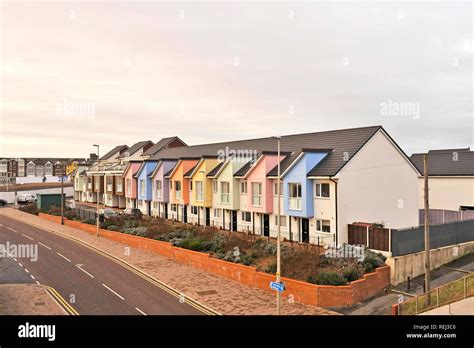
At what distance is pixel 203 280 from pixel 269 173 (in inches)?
479

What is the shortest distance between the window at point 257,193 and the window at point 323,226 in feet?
21.0

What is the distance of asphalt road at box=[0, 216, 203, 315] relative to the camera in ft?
66.1

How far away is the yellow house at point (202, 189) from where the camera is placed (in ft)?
137

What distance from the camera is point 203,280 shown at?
84.5 ft

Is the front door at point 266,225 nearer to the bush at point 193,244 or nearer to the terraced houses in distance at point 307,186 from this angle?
the terraced houses in distance at point 307,186

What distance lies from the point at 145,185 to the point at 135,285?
101 ft

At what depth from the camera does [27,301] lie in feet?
68.8

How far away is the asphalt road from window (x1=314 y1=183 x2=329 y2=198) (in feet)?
45.3

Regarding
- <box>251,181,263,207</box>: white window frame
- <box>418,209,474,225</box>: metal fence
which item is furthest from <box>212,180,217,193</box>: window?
<box>418,209,474,225</box>: metal fence

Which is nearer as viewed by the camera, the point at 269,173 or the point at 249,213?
the point at 269,173

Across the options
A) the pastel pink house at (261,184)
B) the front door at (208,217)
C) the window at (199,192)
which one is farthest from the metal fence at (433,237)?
the window at (199,192)

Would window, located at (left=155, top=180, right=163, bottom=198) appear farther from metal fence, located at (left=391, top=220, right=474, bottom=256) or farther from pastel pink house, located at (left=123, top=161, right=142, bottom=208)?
metal fence, located at (left=391, top=220, right=474, bottom=256)
